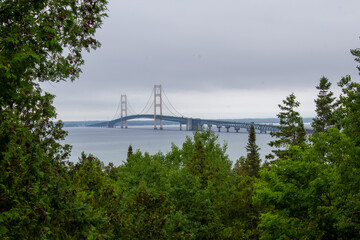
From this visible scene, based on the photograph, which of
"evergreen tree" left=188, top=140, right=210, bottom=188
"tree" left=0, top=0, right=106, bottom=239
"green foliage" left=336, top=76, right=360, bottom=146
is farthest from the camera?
"evergreen tree" left=188, top=140, right=210, bottom=188

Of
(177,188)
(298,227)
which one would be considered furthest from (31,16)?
(177,188)

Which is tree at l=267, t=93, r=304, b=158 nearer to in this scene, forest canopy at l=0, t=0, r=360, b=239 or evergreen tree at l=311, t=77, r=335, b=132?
evergreen tree at l=311, t=77, r=335, b=132

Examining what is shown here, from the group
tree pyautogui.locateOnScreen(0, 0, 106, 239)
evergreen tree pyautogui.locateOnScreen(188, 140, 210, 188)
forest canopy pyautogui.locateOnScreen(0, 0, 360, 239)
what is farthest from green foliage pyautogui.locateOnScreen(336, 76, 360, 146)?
evergreen tree pyautogui.locateOnScreen(188, 140, 210, 188)

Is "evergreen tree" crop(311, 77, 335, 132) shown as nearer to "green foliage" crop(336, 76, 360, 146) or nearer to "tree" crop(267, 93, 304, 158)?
"tree" crop(267, 93, 304, 158)

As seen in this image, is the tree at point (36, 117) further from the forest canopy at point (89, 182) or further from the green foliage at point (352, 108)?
the green foliage at point (352, 108)

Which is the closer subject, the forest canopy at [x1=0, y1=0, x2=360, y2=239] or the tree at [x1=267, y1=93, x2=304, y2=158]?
the forest canopy at [x1=0, y1=0, x2=360, y2=239]

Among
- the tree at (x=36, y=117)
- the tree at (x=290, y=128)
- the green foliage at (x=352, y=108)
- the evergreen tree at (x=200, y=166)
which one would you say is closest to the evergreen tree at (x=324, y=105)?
the tree at (x=290, y=128)

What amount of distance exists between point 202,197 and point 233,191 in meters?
3.70

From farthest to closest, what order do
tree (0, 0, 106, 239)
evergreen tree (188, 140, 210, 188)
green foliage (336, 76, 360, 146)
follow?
evergreen tree (188, 140, 210, 188), green foliage (336, 76, 360, 146), tree (0, 0, 106, 239)

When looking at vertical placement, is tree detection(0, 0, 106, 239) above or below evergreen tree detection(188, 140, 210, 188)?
above

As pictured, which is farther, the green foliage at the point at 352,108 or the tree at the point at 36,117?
the green foliage at the point at 352,108

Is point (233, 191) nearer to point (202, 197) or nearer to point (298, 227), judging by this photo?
point (202, 197)

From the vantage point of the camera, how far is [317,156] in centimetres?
1889

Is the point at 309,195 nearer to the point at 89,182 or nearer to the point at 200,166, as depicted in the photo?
the point at 89,182
